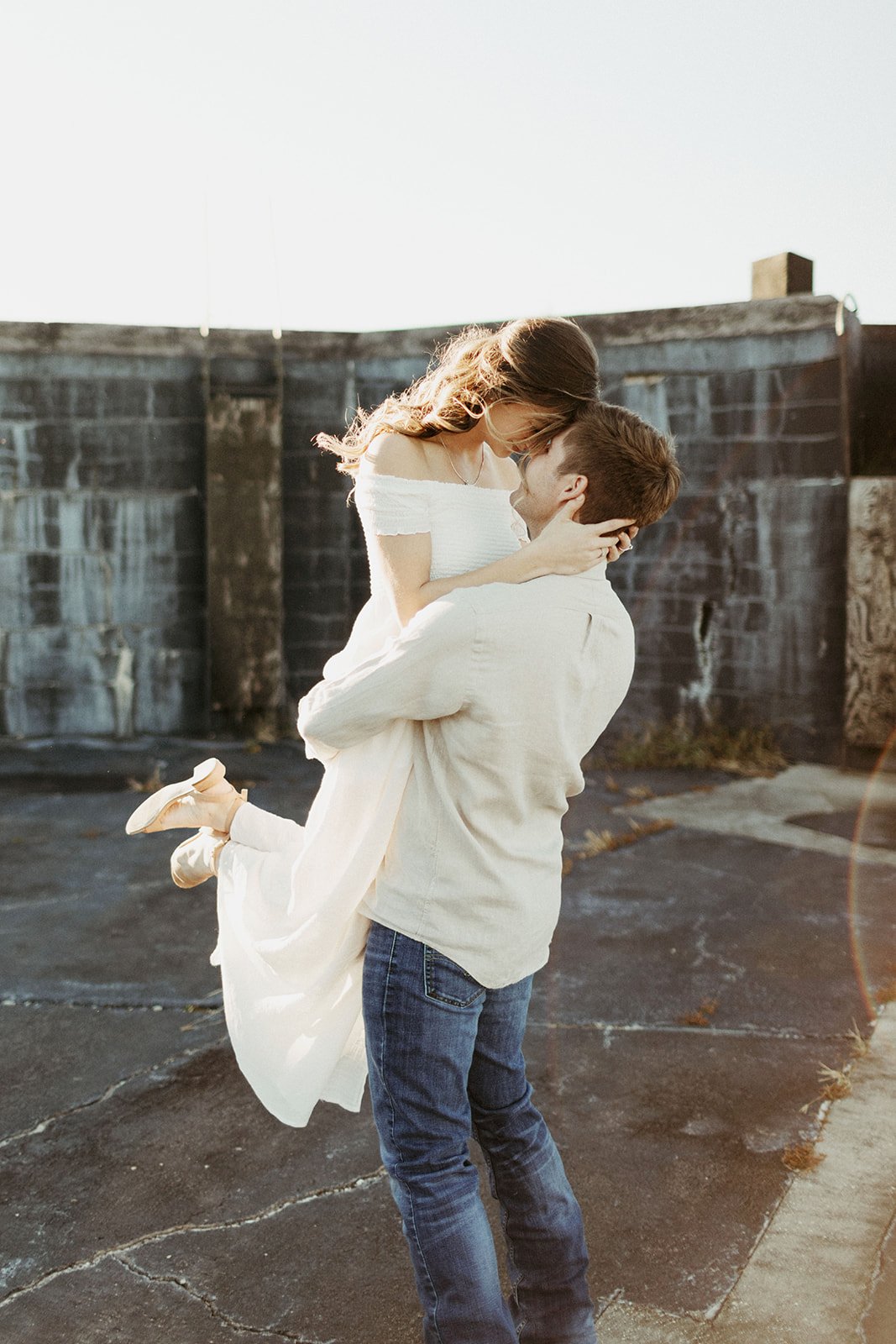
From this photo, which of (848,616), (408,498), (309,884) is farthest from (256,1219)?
(848,616)

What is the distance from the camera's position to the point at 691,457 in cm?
821

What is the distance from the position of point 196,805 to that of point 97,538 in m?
7.43

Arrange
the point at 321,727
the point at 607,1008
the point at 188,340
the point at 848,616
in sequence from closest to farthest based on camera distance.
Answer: the point at 321,727 → the point at 607,1008 → the point at 848,616 → the point at 188,340

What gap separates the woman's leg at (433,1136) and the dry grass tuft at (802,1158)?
137 centimetres

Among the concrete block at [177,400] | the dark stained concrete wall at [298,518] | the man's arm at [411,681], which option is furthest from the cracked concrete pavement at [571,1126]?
the concrete block at [177,400]

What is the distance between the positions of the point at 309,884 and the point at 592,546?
2.37ft

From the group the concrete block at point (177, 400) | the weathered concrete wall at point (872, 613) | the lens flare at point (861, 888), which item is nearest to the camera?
the lens flare at point (861, 888)

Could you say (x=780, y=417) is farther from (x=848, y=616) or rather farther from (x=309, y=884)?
(x=309, y=884)

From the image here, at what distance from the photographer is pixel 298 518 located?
9297 mm

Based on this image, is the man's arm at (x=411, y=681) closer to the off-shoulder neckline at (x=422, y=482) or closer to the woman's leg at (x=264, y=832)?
the off-shoulder neckline at (x=422, y=482)

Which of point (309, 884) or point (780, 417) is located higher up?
point (780, 417)

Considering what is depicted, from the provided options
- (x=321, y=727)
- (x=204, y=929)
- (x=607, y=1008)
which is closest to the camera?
(x=321, y=727)

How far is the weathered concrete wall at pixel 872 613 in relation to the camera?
7586 millimetres

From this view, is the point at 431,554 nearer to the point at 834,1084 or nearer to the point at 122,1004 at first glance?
the point at 834,1084
